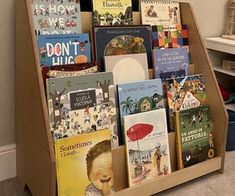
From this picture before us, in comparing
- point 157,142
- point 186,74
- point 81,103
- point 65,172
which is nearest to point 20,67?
point 81,103

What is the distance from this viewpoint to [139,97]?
1215 mm

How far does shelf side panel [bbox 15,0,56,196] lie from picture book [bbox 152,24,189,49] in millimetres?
542

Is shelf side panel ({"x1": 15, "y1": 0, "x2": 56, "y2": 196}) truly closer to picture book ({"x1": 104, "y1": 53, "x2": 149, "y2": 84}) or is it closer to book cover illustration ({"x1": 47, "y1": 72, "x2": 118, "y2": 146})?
book cover illustration ({"x1": 47, "y1": 72, "x2": 118, "y2": 146})

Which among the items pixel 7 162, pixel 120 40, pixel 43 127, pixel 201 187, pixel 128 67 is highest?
pixel 120 40

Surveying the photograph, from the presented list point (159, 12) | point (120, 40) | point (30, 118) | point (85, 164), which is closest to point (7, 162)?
point (30, 118)

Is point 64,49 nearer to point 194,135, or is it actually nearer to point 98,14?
point 98,14

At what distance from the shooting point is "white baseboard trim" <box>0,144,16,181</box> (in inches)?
51.7

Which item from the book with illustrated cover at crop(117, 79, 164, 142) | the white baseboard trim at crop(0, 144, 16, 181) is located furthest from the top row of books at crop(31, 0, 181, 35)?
the white baseboard trim at crop(0, 144, 16, 181)

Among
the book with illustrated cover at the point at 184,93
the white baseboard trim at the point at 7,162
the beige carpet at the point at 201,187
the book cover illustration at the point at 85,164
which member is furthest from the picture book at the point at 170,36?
the white baseboard trim at the point at 7,162

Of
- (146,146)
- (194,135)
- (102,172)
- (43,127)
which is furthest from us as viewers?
(194,135)

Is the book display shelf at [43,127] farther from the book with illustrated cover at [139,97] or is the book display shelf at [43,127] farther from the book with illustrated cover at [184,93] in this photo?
the book with illustrated cover at [139,97]

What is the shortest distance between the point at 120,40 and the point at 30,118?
454 mm

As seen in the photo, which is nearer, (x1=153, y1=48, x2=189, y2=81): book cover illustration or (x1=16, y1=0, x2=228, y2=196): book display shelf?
(x1=16, y1=0, x2=228, y2=196): book display shelf

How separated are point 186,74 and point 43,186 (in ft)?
2.52
